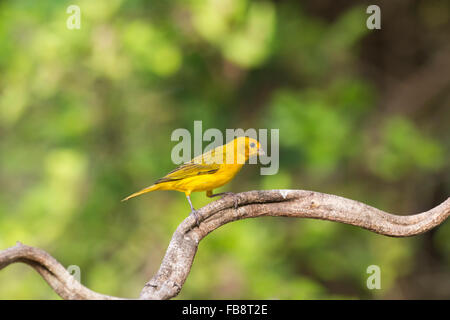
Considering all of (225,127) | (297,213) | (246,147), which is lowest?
(297,213)

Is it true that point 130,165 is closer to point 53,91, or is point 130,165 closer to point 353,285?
point 53,91

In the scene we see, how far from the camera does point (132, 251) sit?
710 cm

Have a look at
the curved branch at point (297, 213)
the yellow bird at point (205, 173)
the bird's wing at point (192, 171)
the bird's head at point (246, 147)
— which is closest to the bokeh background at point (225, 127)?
the bird's head at point (246, 147)

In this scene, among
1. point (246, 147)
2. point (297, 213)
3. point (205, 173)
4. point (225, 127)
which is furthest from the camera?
point (225, 127)

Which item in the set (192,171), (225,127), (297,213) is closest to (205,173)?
(192,171)

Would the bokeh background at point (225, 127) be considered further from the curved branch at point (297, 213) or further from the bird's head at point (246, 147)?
the curved branch at point (297, 213)

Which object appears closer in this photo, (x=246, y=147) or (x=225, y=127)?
(x=246, y=147)

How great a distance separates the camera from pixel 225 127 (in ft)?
24.0

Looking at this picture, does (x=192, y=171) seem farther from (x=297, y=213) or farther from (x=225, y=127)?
(x=225, y=127)

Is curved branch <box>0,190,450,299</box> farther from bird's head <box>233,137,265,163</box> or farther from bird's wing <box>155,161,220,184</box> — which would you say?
bird's head <box>233,137,265,163</box>

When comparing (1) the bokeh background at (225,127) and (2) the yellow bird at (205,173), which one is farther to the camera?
(1) the bokeh background at (225,127)

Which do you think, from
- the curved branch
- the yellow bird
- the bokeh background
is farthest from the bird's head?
the bokeh background

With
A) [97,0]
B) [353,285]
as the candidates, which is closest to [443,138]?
[353,285]

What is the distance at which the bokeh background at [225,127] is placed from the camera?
6.36 metres
